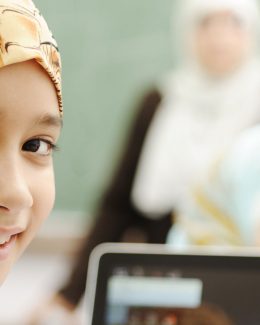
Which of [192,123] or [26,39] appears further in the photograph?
[192,123]

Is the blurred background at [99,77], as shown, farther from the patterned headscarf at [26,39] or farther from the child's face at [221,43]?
the patterned headscarf at [26,39]

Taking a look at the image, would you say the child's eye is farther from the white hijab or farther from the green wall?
the green wall

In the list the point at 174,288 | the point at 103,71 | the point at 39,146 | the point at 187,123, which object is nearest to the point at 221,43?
the point at 187,123

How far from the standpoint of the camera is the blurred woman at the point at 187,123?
1702mm

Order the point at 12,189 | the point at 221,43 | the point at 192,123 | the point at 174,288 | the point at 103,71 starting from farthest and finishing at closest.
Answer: the point at 103,71 → the point at 192,123 → the point at 221,43 → the point at 174,288 → the point at 12,189

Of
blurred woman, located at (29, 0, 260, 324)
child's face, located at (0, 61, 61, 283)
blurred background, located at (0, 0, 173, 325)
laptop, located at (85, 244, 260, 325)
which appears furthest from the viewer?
blurred background, located at (0, 0, 173, 325)

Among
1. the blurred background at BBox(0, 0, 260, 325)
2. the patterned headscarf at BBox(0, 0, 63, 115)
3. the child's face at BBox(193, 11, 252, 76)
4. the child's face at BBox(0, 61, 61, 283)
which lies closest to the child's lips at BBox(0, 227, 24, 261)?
the child's face at BBox(0, 61, 61, 283)

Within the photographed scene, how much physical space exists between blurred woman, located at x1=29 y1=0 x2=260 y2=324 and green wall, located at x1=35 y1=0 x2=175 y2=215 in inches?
25.0

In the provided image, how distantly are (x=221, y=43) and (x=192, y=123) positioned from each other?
9.5 inches

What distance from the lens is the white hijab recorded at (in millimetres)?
1928

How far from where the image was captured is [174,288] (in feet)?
2.78

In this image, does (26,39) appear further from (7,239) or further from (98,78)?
(98,78)

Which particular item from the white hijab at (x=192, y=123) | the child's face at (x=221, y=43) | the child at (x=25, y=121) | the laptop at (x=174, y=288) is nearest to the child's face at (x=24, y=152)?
the child at (x=25, y=121)

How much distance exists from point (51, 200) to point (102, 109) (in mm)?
2330
